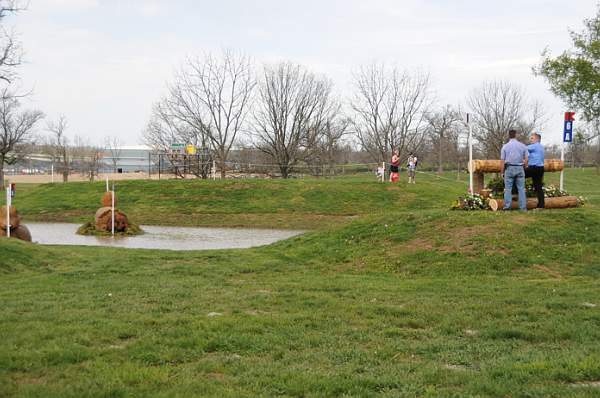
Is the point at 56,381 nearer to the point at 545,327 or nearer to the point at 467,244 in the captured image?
the point at 545,327

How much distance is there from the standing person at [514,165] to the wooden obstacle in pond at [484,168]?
144 centimetres

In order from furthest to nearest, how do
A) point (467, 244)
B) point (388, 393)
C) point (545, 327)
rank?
point (467, 244), point (545, 327), point (388, 393)

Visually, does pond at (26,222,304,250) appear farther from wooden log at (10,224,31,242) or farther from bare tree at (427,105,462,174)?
bare tree at (427,105,462,174)

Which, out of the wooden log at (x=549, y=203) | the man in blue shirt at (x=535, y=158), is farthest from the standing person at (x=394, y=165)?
the man in blue shirt at (x=535, y=158)

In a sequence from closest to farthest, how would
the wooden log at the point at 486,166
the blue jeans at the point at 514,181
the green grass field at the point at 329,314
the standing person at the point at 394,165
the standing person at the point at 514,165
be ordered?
the green grass field at the point at 329,314
the standing person at the point at 514,165
the blue jeans at the point at 514,181
the wooden log at the point at 486,166
the standing person at the point at 394,165

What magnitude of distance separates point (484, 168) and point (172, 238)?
9913 millimetres

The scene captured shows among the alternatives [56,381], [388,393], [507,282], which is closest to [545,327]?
[388,393]

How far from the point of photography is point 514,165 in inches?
491

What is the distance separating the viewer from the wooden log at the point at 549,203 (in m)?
13.6

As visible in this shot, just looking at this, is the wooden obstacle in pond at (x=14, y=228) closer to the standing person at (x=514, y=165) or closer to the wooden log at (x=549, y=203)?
the wooden log at (x=549, y=203)

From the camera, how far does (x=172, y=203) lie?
2989cm

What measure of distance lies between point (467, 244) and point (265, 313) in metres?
5.64

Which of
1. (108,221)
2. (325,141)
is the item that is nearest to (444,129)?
(325,141)

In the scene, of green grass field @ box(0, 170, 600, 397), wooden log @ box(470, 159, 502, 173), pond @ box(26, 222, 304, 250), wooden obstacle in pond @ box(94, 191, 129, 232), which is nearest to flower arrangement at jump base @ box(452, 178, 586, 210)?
wooden log @ box(470, 159, 502, 173)
